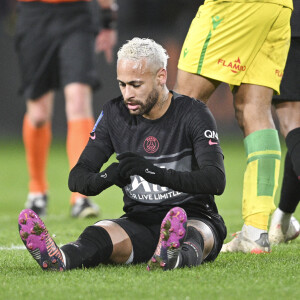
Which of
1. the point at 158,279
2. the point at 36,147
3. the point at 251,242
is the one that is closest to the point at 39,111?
the point at 36,147

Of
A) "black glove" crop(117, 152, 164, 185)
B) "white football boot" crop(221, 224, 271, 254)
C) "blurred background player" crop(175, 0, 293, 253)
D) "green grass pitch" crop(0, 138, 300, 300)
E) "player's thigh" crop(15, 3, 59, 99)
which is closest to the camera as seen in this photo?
"green grass pitch" crop(0, 138, 300, 300)

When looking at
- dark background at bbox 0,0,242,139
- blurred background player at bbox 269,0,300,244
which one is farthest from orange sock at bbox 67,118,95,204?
dark background at bbox 0,0,242,139

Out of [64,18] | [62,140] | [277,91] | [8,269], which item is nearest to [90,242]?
[8,269]

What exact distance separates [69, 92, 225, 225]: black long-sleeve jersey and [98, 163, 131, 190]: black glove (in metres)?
0.04

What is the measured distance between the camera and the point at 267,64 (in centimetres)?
436

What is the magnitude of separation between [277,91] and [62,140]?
31.6 ft

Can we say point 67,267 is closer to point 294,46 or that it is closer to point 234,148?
point 294,46

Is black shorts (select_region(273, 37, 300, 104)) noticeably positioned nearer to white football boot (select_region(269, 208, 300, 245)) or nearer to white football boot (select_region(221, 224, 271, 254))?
white football boot (select_region(269, 208, 300, 245))

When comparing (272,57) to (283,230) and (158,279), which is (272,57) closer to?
(283,230)

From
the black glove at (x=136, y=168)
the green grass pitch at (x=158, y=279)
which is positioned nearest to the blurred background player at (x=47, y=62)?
the green grass pitch at (x=158, y=279)

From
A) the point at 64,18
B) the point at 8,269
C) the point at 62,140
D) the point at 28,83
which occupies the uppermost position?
the point at 64,18

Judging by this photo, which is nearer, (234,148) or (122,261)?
(122,261)

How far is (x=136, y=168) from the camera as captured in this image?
3.27 meters

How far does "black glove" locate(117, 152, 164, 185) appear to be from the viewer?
10.7ft
